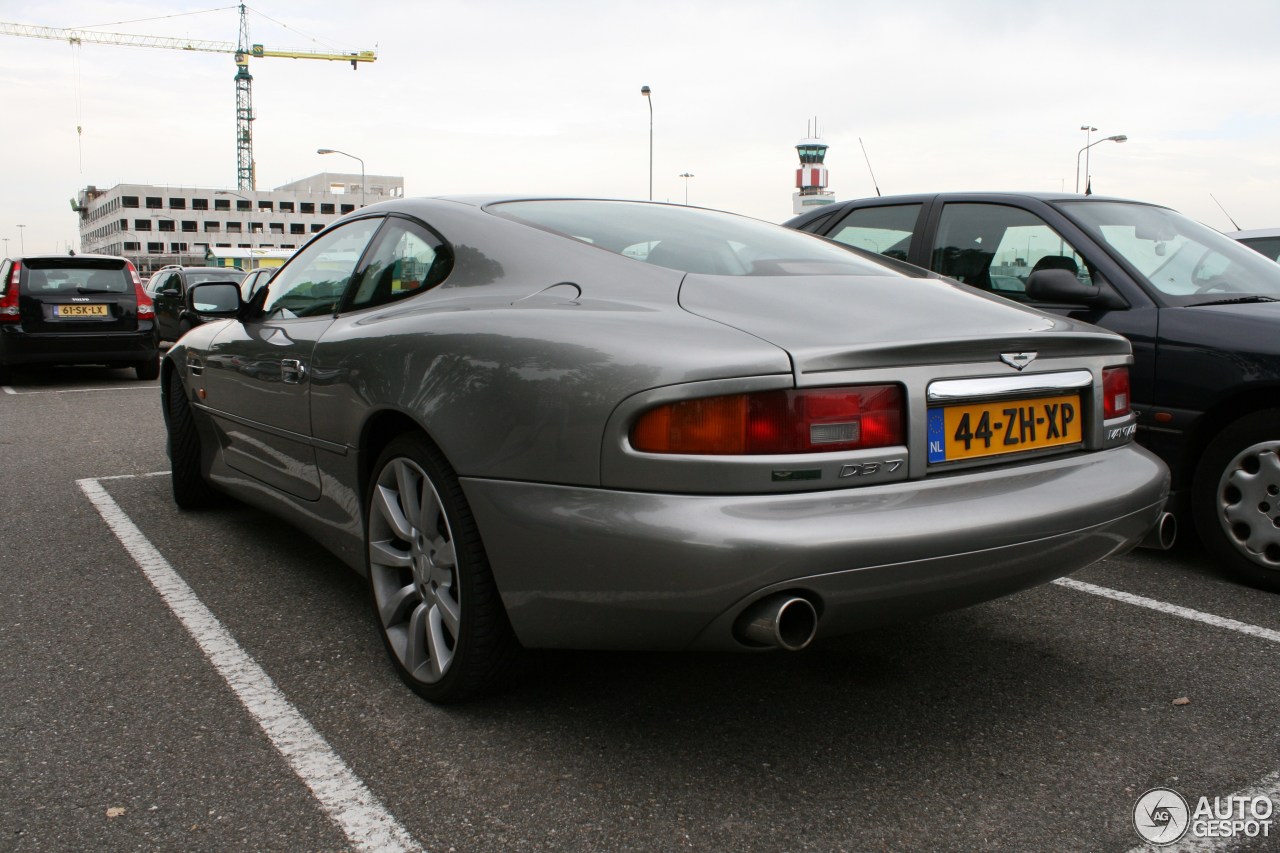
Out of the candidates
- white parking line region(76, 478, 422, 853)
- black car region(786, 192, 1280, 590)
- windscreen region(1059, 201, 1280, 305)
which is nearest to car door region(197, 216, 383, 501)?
white parking line region(76, 478, 422, 853)

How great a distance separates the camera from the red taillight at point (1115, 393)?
8.76 feet

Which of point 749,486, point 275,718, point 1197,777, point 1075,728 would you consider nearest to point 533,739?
point 275,718

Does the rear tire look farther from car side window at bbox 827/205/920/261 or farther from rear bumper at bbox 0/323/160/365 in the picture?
rear bumper at bbox 0/323/160/365

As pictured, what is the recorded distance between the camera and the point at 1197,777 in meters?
2.34

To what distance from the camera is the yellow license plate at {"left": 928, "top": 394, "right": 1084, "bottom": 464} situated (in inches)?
89.4

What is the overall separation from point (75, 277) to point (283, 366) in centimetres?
1008

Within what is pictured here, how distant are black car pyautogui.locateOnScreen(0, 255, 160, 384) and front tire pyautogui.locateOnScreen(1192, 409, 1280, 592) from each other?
11048 millimetres

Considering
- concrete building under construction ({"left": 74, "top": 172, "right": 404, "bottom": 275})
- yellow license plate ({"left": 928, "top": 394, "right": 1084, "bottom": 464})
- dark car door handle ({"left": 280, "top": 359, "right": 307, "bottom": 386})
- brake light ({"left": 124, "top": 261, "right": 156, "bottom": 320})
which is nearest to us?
yellow license plate ({"left": 928, "top": 394, "right": 1084, "bottom": 464})

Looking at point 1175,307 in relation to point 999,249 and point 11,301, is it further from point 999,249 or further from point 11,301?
point 11,301

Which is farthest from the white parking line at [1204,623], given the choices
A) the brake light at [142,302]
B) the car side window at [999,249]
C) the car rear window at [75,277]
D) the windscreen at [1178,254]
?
the car rear window at [75,277]

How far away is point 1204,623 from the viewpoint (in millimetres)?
3398

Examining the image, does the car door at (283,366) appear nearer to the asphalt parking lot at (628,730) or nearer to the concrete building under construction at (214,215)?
the asphalt parking lot at (628,730)

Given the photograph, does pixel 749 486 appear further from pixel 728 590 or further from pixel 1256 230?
pixel 1256 230

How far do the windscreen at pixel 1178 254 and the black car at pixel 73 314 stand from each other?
10383mm
